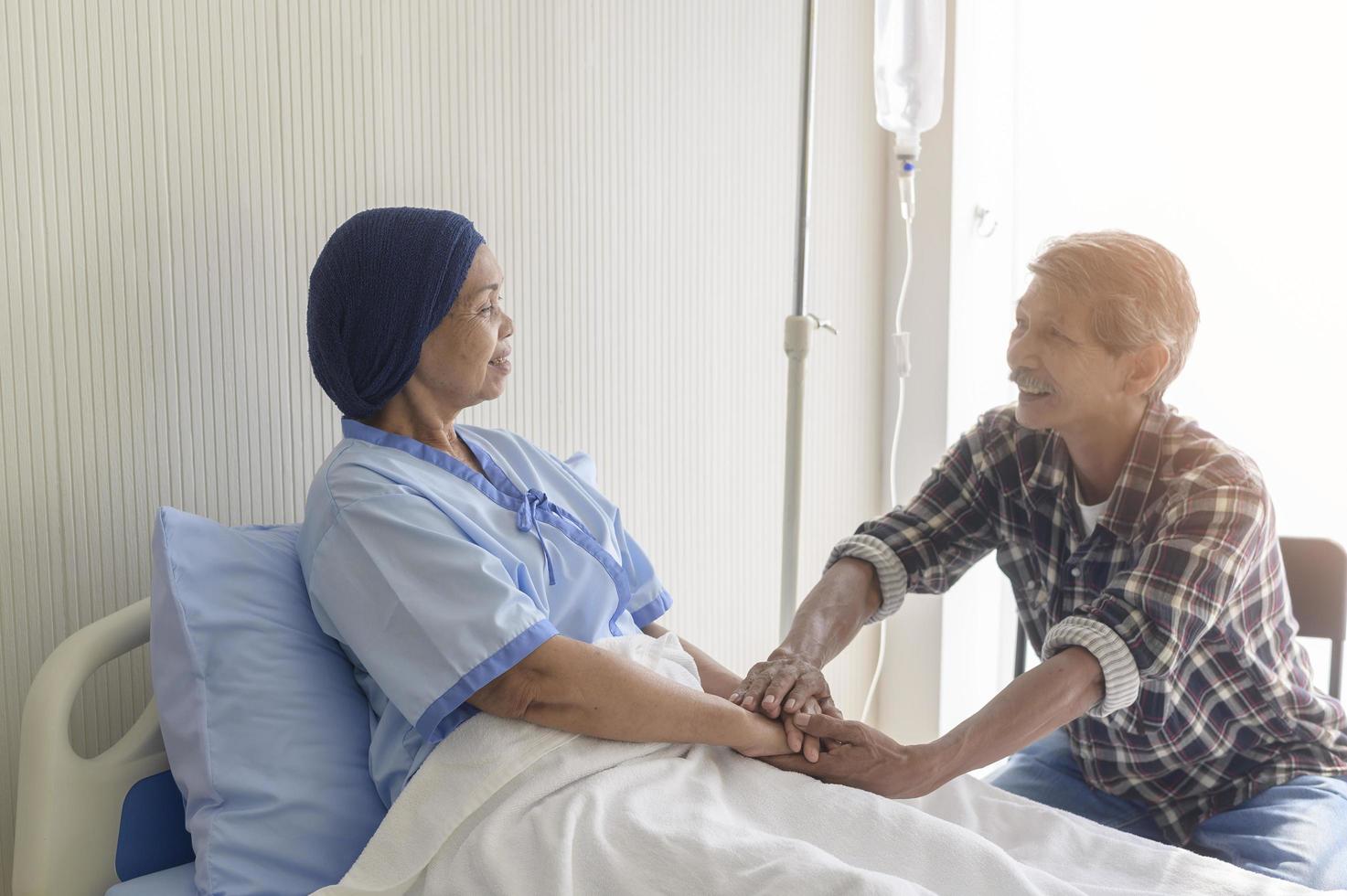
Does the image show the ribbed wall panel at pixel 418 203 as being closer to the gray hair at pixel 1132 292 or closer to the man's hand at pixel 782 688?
the man's hand at pixel 782 688

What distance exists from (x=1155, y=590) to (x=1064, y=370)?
0.36m

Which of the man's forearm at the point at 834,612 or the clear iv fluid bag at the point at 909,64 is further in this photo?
the clear iv fluid bag at the point at 909,64

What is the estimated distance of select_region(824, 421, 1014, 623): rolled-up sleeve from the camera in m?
1.98

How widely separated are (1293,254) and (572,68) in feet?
4.77

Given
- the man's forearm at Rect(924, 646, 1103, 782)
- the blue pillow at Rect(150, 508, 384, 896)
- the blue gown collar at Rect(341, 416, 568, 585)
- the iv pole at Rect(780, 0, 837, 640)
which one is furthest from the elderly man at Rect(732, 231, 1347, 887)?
the blue pillow at Rect(150, 508, 384, 896)

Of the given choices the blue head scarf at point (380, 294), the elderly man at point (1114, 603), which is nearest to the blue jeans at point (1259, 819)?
the elderly man at point (1114, 603)

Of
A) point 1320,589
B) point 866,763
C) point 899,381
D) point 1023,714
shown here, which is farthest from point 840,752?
point 899,381

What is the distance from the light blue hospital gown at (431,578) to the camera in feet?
4.38

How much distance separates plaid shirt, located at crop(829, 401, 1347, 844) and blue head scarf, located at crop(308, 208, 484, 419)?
847 mm

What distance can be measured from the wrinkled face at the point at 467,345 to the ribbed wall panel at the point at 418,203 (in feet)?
1.11

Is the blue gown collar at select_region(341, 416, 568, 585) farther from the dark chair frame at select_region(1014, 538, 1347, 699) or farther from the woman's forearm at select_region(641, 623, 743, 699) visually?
the dark chair frame at select_region(1014, 538, 1347, 699)

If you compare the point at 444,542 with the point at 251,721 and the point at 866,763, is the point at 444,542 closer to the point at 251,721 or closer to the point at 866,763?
the point at 251,721

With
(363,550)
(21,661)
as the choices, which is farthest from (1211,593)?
(21,661)

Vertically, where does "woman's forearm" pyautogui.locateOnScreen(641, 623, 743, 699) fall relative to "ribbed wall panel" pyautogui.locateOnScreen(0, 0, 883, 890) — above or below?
below
